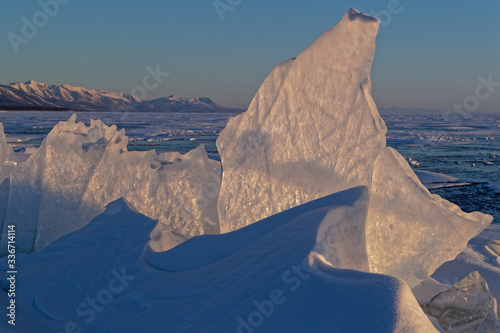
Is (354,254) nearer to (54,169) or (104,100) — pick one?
(54,169)

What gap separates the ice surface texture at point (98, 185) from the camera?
425cm

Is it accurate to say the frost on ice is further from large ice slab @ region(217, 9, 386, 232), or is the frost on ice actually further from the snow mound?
large ice slab @ region(217, 9, 386, 232)

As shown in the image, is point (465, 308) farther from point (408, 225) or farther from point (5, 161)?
point (5, 161)

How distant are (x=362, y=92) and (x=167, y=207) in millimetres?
2069

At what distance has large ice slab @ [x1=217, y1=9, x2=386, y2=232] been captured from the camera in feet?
11.1

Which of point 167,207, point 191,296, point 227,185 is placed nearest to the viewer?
point 191,296

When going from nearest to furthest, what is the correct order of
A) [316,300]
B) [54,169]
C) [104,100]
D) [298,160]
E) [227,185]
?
[316,300]
[298,160]
[227,185]
[54,169]
[104,100]

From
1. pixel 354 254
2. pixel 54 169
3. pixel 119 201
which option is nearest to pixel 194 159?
pixel 119 201

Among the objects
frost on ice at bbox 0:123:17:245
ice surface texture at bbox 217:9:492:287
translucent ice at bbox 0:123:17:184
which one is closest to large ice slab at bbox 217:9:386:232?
ice surface texture at bbox 217:9:492:287

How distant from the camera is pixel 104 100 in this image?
186125mm

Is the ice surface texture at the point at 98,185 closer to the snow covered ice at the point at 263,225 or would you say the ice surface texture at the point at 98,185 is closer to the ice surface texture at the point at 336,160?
the snow covered ice at the point at 263,225

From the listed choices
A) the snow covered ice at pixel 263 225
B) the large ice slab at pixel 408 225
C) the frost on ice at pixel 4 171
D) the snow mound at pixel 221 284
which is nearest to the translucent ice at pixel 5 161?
the frost on ice at pixel 4 171

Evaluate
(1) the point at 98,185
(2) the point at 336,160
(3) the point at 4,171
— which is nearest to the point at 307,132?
(2) the point at 336,160

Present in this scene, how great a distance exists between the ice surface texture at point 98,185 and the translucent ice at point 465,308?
210cm
